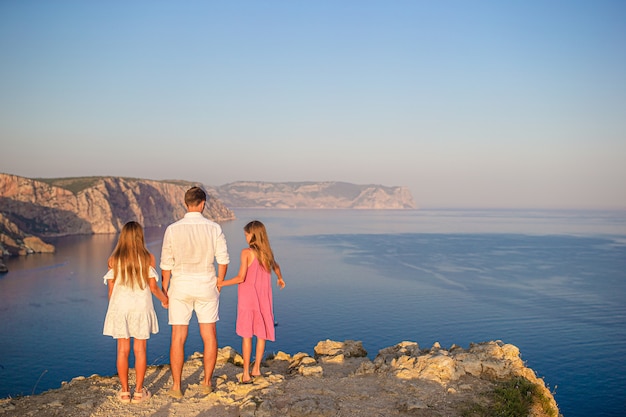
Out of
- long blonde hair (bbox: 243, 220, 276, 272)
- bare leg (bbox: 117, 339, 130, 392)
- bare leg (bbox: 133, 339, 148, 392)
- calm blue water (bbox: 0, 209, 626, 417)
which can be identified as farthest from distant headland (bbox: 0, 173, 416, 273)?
long blonde hair (bbox: 243, 220, 276, 272)

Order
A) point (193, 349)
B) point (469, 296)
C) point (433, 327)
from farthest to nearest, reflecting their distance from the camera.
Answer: point (469, 296), point (433, 327), point (193, 349)

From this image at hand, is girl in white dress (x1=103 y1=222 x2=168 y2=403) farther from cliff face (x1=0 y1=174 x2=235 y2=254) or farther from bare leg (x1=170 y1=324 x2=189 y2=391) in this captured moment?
cliff face (x1=0 y1=174 x2=235 y2=254)

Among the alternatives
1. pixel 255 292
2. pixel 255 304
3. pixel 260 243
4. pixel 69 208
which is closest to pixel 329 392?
pixel 255 304

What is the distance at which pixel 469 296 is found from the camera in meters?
48.5

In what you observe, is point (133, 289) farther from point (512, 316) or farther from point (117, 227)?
point (117, 227)

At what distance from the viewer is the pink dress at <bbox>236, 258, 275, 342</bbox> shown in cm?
766

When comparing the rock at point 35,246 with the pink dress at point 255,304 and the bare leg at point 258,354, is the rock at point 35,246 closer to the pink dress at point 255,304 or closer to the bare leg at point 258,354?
the bare leg at point 258,354

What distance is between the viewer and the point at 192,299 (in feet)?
22.2

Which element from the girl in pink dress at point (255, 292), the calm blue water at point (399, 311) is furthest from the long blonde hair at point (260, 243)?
the calm blue water at point (399, 311)

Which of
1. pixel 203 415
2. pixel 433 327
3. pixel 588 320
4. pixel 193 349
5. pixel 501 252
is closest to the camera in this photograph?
pixel 203 415

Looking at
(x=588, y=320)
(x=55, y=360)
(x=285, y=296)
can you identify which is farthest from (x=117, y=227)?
(x=588, y=320)

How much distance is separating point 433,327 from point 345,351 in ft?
90.8

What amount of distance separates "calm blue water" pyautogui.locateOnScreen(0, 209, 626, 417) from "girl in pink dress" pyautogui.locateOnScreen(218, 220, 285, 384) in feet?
19.9

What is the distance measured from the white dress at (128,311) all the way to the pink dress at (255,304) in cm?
144
